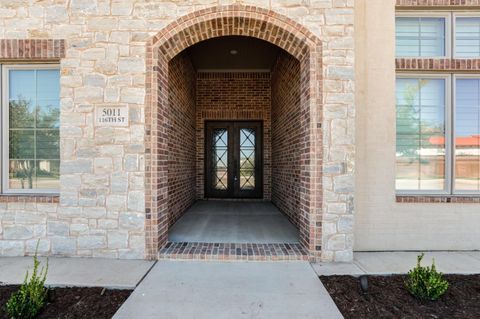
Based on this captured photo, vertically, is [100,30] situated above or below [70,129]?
above

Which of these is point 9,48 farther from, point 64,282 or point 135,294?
point 135,294

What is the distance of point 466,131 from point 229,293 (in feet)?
14.1

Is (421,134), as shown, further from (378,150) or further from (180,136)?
(180,136)

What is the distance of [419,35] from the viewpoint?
3.95 metres

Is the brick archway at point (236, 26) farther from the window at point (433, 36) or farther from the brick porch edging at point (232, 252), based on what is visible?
the window at point (433, 36)

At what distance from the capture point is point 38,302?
240 centimetres

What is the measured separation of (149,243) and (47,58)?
292 cm

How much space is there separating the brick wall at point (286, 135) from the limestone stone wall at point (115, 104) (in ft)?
3.72

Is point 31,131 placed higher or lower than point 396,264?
higher

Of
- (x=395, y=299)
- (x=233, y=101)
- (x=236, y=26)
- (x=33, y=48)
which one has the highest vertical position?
(x=236, y=26)

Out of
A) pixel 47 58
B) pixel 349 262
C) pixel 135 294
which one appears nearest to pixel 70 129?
pixel 47 58

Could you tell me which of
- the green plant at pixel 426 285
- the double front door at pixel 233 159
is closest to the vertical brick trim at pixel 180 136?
the double front door at pixel 233 159

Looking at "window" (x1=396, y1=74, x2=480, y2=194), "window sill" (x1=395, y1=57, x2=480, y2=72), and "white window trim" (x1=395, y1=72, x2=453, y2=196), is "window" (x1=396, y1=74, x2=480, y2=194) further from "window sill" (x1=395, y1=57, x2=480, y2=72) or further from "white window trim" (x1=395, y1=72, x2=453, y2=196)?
"window sill" (x1=395, y1=57, x2=480, y2=72)

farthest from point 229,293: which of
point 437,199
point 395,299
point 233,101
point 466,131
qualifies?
point 233,101
